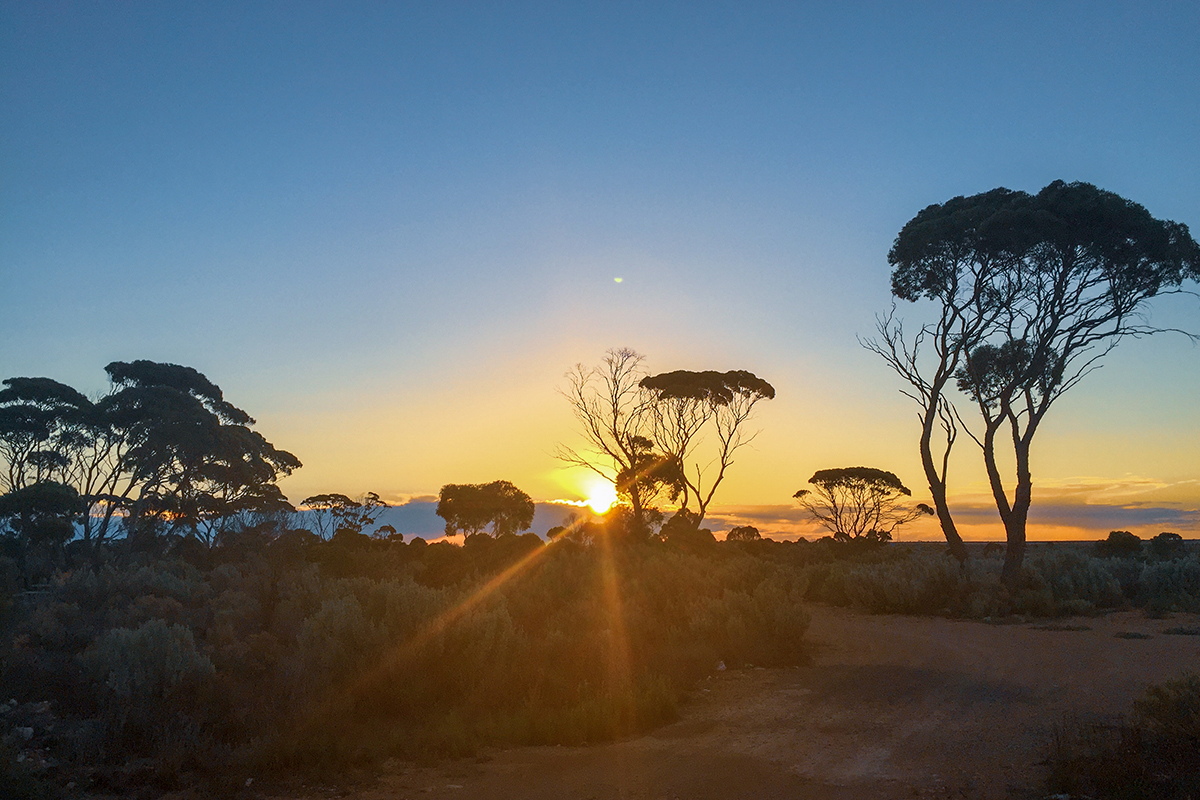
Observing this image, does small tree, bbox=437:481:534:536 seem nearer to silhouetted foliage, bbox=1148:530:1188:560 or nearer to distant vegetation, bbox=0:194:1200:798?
distant vegetation, bbox=0:194:1200:798

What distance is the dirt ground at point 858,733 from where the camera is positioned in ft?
19.9

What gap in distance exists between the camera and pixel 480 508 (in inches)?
Answer: 1860

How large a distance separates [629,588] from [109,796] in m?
10.9

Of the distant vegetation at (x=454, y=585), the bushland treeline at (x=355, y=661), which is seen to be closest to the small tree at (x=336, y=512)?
the distant vegetation at (x=454, y=585)

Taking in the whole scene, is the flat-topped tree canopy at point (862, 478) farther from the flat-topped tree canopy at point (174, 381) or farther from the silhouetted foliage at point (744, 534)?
the flat-topped tree canopy at point (174, 381)

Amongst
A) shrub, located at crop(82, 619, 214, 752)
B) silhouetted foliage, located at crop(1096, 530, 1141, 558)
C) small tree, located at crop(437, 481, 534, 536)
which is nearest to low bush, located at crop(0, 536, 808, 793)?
shrub, located at crop(82, 619, 214, 752)

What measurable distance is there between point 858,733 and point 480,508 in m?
41.2

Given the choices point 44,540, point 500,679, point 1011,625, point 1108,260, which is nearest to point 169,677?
point 500,679

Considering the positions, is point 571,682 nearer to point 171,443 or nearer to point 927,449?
point 927,449

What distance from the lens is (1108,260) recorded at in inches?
721

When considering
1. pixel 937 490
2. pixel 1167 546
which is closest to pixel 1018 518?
pixel 937 490

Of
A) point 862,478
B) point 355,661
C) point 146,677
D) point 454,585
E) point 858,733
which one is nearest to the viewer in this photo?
point 146,677

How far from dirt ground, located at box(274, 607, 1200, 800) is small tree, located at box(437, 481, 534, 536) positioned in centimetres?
3704

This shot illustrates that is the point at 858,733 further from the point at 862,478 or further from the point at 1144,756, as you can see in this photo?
the point at 862,478
